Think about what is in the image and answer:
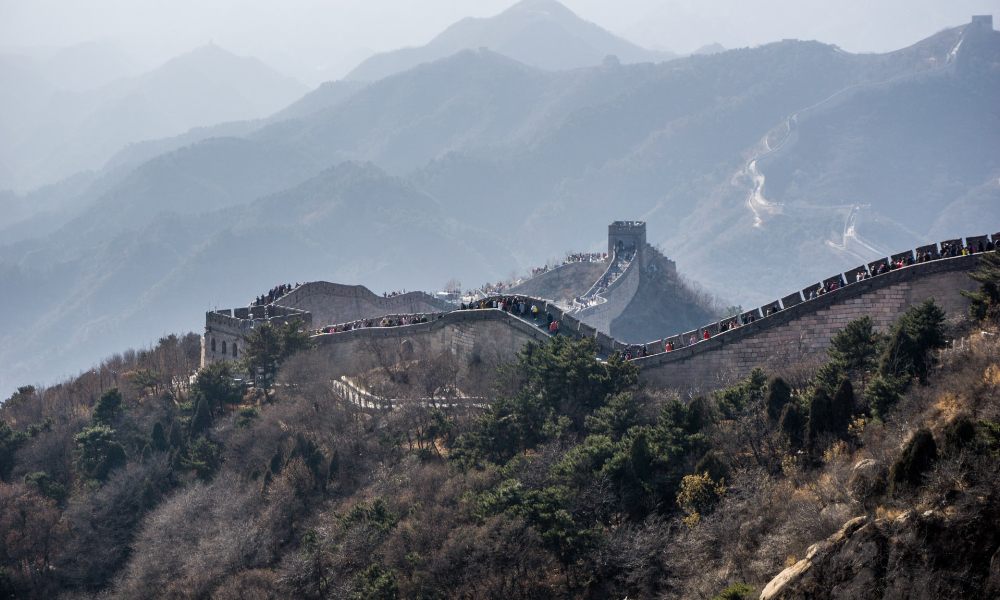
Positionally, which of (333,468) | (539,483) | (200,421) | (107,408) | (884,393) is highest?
(107,408)

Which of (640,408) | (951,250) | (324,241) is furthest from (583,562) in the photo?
(324,241)

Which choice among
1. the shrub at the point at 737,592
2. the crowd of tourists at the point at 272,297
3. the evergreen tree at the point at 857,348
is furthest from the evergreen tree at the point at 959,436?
the crowd of tourists at the point at 272,297

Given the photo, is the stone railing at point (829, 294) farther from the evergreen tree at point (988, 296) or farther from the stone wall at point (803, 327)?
the evergreen tree at point (988, 296)

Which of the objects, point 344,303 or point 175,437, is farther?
point 344,303

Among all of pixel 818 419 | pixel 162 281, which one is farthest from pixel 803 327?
pixel 162 281

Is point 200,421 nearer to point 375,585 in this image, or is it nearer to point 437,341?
point 437,341

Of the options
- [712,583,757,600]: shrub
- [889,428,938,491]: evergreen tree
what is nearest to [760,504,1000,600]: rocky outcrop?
[712,583,757,600]: shrub

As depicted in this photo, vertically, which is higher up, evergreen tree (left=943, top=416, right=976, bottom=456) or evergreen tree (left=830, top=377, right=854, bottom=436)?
evergreen tree (left=830, top=377, right=854, bottom=436)

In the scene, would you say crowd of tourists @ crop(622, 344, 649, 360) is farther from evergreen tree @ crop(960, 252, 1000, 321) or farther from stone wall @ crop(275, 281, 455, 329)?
stone wall @ crop(275, 281, 455, 329)
